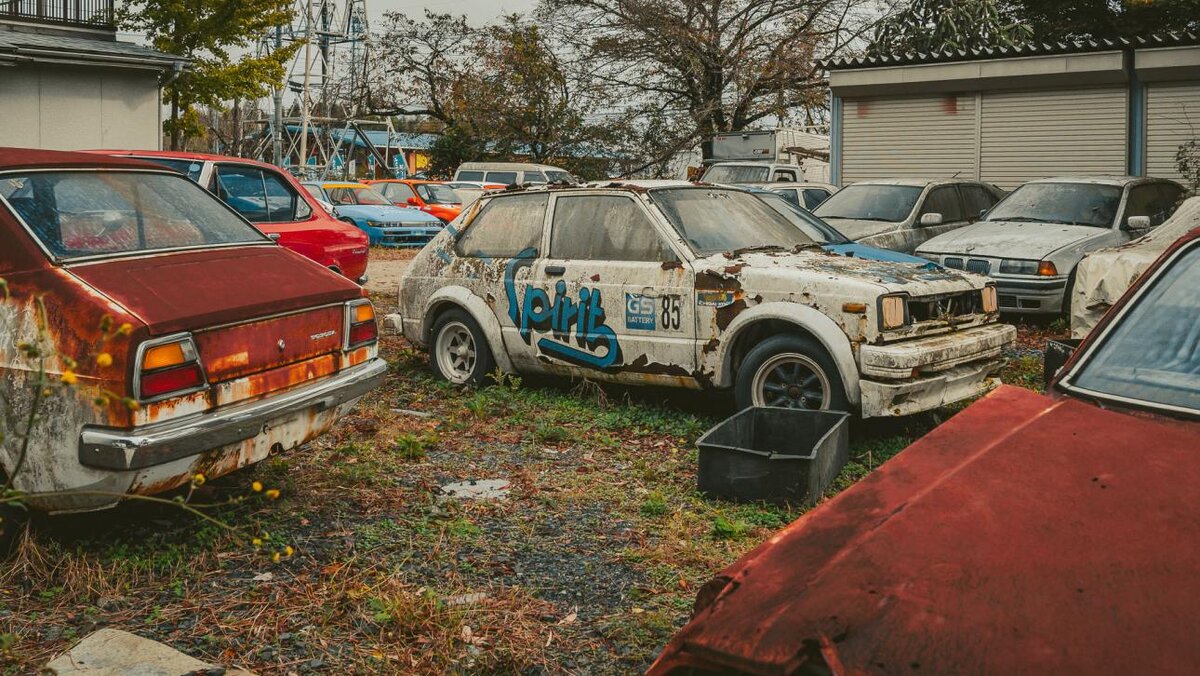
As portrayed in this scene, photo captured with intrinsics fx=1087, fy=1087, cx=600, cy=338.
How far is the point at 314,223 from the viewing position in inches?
412

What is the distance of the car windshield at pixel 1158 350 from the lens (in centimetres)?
303

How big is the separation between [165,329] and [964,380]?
14.7 ft

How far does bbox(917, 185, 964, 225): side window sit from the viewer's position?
1353cm

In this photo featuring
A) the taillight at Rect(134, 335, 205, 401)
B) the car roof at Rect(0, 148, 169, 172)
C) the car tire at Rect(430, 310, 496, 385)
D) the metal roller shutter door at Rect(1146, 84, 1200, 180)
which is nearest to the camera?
the taillight at Rect(134, 335, 205, 401)

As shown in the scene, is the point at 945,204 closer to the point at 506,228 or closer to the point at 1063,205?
the point at 1063,205

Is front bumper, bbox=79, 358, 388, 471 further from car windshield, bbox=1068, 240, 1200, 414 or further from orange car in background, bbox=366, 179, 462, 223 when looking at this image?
orange car in background, bbox=366, 179, 462, 223

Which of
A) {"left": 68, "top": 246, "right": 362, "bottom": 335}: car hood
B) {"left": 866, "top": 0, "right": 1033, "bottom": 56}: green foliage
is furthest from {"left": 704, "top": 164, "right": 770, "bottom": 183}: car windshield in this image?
{"left": 68, "top": 246, "right": 362, "bottom": 335}: car hood

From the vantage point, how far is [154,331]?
428 centimetres

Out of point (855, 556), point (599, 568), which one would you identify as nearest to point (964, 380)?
point (599, 568)

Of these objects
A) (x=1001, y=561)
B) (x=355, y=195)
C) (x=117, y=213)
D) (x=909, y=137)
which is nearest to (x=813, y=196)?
(x=909, y=137)

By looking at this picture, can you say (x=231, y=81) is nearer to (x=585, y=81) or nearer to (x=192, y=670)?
(x=585, y=81)

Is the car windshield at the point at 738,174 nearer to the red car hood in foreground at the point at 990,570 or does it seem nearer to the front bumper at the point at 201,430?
the front bumper at the point at 201,430

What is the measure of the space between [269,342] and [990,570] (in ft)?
11.6

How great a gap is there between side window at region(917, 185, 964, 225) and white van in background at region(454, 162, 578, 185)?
49.5 ft
